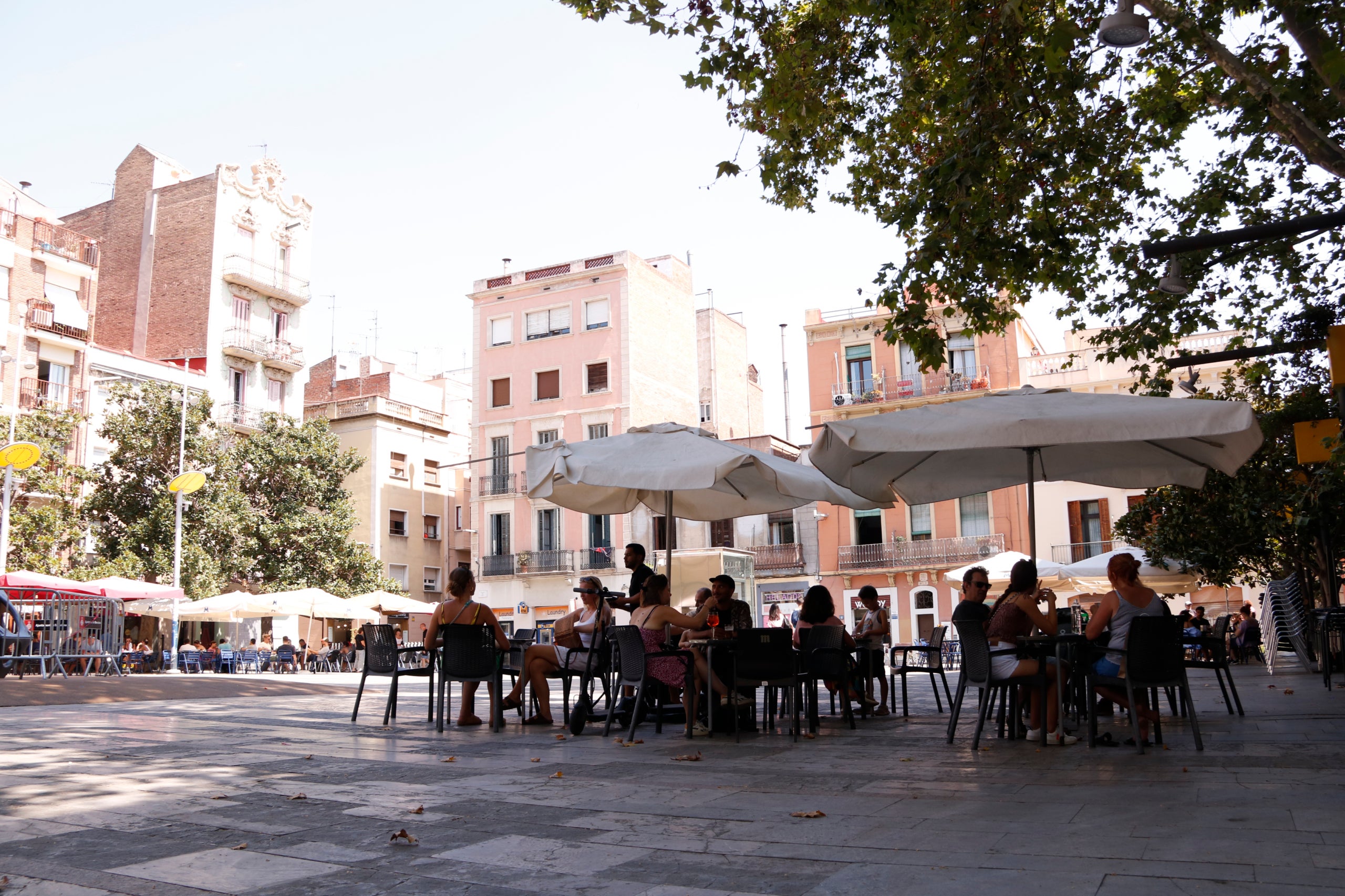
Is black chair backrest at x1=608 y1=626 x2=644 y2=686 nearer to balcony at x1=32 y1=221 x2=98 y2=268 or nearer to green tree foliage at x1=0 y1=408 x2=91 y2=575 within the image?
green tree foliage at x1=0 y1=408 x2=91 y2=575

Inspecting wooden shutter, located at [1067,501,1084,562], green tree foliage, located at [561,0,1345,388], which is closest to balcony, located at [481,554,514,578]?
Result: wooden shutter, located at [1067,501,1084,562]

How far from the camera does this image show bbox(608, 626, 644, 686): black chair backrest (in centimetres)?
814

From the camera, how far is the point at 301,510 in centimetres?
3650

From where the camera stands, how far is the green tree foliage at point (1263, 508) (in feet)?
44.6

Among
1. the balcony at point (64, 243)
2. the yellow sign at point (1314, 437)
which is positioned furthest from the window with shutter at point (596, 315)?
the yellow sign at point (1314, 437)

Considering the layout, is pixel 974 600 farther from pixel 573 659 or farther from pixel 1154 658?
pixel 573 659

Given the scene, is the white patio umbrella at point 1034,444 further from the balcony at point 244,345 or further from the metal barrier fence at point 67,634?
the balcony at point 244,345

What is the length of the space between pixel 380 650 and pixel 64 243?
34880 millimetres

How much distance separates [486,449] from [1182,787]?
40.3 m

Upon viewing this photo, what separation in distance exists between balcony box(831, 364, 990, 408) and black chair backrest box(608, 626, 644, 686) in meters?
30.1

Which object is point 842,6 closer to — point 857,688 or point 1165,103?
point 1165,103

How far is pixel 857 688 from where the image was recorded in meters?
10.1

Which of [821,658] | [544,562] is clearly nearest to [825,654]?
[821,658]

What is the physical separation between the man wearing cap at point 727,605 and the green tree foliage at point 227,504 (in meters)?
28.9
